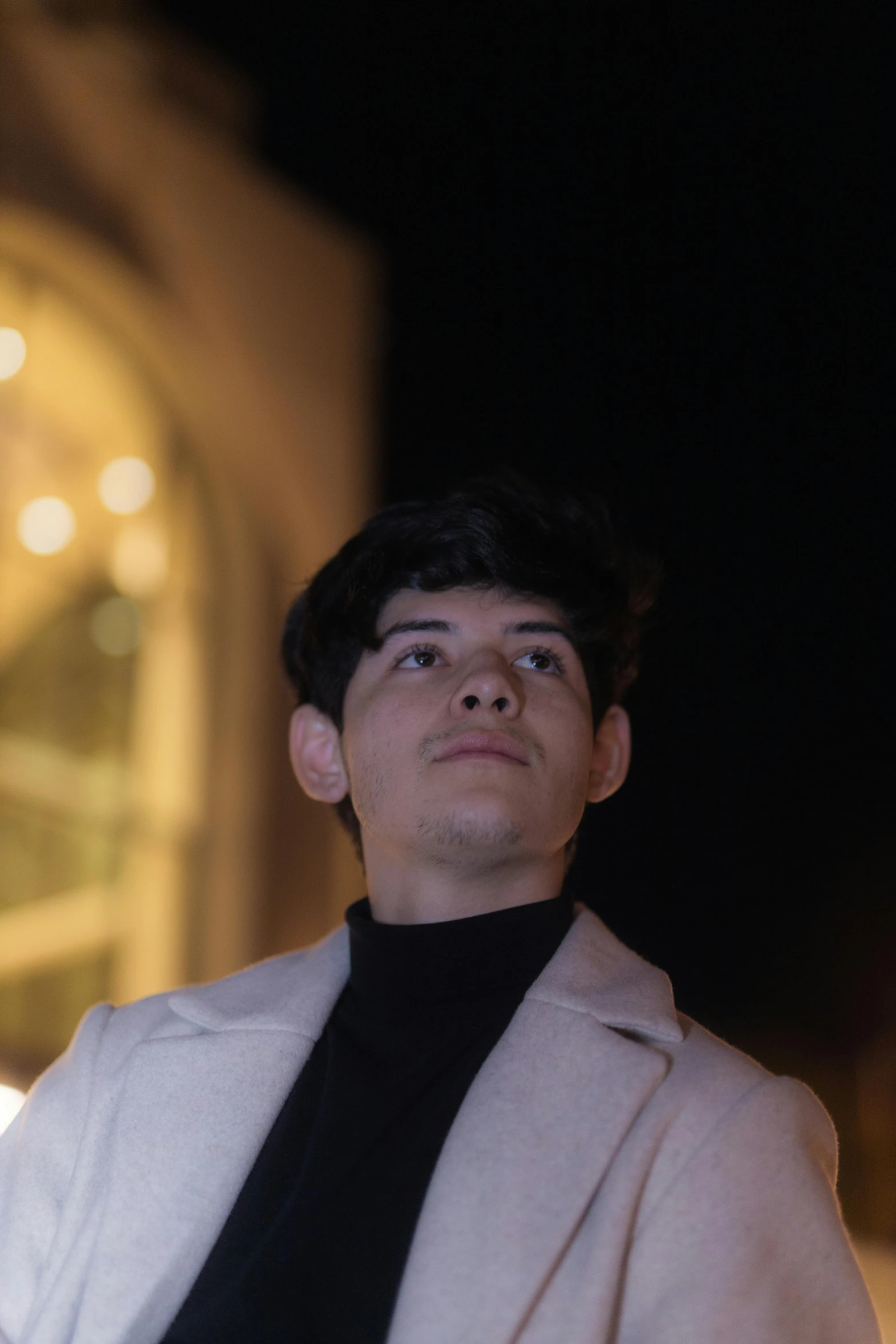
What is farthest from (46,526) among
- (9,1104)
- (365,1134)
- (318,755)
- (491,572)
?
(365,1134)

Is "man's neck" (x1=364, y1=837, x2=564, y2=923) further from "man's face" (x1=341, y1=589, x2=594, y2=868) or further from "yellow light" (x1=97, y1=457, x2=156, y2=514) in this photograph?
"yellow light" (x1=97, y1=457, x2=156, y2=514)

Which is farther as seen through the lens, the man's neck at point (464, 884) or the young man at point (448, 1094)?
the man's neck at point (464, 884)

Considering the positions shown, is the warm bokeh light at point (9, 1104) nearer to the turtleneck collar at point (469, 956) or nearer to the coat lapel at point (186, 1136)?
the coat lapel at point (186, 1136)

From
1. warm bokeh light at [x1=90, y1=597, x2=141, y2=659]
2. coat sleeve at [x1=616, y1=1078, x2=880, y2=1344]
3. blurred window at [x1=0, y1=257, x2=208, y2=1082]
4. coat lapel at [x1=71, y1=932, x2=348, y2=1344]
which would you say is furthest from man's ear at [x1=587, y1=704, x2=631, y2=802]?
warm bokeh light at [x1=90, y1=597, x2=141, y2=659]

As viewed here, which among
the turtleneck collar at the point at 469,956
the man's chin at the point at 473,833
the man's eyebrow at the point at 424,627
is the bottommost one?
the turtleneck collar at the point at 469,956

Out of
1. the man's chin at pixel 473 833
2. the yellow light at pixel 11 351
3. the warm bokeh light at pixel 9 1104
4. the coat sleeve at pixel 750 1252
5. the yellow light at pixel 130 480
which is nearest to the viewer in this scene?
the coat sleeve at pixel 750 1252

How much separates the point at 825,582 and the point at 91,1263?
6.23 metres

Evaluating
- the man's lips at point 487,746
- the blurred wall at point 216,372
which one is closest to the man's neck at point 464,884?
the man's lips at point 487,746

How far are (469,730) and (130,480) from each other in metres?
4.35

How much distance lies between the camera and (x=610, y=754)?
2.11 meters

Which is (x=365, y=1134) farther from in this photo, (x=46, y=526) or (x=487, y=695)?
(x=46, y=526)

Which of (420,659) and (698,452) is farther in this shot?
(698,452)

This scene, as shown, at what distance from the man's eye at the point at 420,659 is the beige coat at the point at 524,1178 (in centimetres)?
49

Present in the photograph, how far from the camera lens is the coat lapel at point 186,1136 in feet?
5.05
